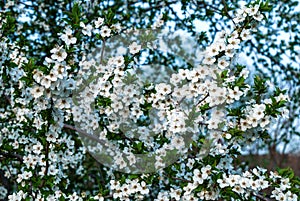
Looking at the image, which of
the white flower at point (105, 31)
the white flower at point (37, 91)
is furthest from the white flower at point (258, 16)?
the white flower at point (37, 91)

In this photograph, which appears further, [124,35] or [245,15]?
[124,35]

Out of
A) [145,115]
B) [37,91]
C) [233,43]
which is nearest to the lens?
[37,91]

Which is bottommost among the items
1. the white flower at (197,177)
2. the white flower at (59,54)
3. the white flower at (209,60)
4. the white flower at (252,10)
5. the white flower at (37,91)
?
the white flower at (197,177)

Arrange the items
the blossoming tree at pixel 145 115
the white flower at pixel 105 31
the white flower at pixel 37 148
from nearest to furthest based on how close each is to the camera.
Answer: the blossoming tree at pixel 145 115
the white flower at pixel 105 31
the white flower at pixel 37 148

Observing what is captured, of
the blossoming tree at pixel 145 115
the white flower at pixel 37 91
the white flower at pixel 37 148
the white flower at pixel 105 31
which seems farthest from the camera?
the white flower at pixel 37 148

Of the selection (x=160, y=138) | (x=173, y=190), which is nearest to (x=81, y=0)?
(x=160, y=138)

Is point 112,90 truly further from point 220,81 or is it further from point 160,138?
point 220,81

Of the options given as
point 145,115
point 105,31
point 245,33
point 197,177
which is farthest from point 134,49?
point 197,177

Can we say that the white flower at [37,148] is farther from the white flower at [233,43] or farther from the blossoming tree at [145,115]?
the white flower at [233,43]

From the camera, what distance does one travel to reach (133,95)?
3.09 meters

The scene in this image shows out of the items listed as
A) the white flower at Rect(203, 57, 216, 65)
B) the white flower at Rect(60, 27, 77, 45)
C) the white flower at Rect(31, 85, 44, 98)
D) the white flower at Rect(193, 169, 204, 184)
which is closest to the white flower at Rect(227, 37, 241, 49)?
the white flower at Rect(203, 57, 216, 65)

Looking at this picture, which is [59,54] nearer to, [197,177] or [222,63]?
[222,63]

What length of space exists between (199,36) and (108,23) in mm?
1436

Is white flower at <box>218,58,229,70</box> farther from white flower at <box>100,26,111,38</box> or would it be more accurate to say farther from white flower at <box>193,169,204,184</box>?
white flower at <box>100,26,111,38</box>
